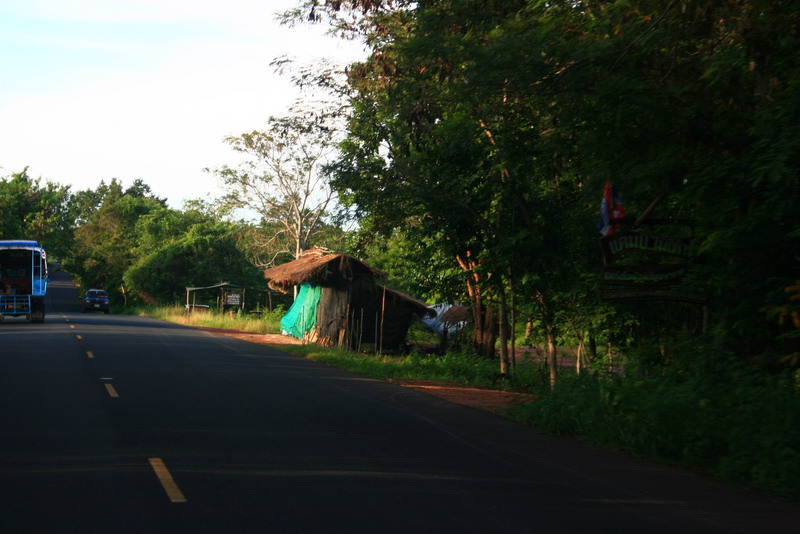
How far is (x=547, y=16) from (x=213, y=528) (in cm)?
937

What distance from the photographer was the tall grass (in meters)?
40.6

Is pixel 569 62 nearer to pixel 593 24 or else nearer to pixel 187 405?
pixel 593 24

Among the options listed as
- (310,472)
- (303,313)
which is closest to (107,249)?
(303,313)

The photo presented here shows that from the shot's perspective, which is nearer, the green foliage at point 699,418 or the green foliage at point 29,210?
the green foliage at point 699,418

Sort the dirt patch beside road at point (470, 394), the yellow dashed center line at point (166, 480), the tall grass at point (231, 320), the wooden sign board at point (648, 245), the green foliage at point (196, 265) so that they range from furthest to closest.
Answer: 1. the green foliage at point (196, 265)
2. the tall grass at point (231, 320)
3. the dirt patch beside road at point (470, 394)
4. the wooden sign board at point (648, 245)
5. the yellow dashed center line at point (166, 480)

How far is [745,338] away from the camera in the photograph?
40.0 feet

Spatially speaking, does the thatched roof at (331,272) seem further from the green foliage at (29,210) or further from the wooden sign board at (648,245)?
the green foliage at (29,210)

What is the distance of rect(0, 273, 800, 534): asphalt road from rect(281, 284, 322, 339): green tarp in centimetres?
1767

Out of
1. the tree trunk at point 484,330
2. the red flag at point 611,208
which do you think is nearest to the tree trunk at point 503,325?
the tree trunk at point 484,330

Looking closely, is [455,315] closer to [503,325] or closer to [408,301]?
[408,301]

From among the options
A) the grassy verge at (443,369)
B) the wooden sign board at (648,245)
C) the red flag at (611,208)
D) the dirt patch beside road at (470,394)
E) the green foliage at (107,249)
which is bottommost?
the dirt patch beside road at (470,394)

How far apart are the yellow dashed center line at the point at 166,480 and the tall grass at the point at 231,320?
31153 millimetres

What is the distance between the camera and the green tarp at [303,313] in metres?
32.7

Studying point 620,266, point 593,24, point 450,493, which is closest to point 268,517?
point 450,493
